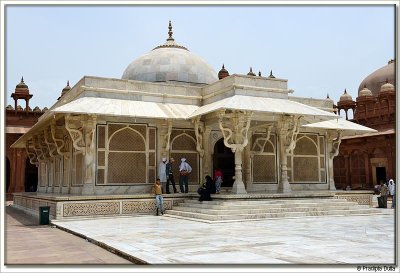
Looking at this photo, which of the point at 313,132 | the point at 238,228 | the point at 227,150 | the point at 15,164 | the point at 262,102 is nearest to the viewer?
the point at 238,228

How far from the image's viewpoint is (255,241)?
7.48 meters

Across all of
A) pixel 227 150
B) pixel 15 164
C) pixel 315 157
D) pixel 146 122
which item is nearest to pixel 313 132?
pixel 315 157

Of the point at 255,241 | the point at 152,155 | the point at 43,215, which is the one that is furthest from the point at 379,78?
the point at 255,241

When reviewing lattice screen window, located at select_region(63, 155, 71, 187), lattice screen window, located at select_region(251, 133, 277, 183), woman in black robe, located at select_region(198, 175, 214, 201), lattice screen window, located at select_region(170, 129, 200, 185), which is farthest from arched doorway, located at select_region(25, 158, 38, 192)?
woman in black robe, located at select_region(198, 175, 214, 201)

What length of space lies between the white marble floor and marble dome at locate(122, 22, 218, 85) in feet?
29.9

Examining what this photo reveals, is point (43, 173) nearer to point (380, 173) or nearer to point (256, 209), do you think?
point (256, 209)

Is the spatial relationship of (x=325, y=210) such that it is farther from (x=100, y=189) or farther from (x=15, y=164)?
(x=15, y=164)

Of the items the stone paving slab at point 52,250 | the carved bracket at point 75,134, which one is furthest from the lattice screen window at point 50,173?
the stone paving slab at point 52,250

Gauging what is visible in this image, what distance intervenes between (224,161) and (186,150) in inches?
72.9

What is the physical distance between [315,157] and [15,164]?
18079 millimetres

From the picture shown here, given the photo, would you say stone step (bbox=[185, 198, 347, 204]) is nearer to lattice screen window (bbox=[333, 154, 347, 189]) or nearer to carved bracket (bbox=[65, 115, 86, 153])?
carved bracket (bbox=[65, 115, 86, 153])

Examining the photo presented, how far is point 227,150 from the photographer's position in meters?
17.0

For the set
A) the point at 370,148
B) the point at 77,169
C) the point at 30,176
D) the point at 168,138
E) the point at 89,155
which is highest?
the point at 370,148

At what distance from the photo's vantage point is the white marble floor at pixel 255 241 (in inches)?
233
